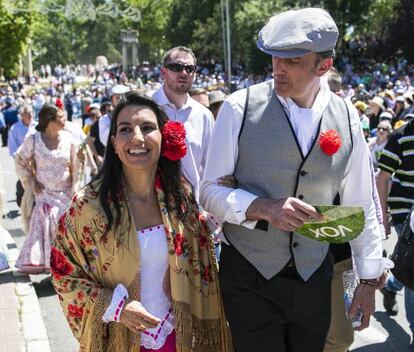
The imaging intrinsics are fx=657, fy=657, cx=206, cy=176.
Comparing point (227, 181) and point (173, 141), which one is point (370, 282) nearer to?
point (227, 181)

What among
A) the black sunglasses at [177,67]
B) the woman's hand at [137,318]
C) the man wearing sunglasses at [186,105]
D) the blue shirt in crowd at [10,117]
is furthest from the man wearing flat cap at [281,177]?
the blue shirt in crowd at [10,117]

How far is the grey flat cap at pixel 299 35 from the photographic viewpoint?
2.65m

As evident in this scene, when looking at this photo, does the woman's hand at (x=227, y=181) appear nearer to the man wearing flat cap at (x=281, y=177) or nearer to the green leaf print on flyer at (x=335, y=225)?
the man wearing flat cap at (x=281, y=177)

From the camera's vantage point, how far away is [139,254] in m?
2.82

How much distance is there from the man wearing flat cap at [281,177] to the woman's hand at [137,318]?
0.41 meters

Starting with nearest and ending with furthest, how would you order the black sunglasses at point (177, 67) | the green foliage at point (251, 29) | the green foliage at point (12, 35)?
the black sunglasses at point (177, 67) → the green foliage at point (12, 35) → the green foliage at point (251, 29)

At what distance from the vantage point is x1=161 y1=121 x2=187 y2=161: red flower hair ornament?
9.62 feet

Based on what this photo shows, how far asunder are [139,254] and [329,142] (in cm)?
93

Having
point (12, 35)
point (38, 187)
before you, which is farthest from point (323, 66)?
point (12, 35)

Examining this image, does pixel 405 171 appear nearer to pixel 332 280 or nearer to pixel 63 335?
pixel 332 280

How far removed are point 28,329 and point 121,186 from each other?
2702 mm

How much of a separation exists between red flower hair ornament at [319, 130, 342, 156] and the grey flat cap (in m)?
0.35

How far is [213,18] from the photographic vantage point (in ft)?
173

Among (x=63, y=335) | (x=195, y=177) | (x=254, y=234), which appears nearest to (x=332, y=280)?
(x=254, y=234)
